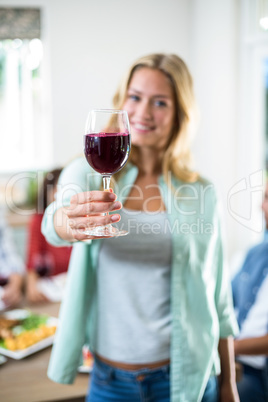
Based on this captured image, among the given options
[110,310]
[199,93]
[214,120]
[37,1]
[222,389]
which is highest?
[37,1]

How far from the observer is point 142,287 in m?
0.97

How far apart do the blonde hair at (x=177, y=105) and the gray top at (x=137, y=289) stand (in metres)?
0.14

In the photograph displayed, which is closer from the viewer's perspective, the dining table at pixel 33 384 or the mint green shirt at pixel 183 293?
the mint green shirt at pixel 183 293

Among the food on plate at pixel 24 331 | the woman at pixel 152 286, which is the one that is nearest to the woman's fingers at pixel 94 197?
the woman at pixel 152 286

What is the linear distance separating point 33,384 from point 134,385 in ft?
1.12

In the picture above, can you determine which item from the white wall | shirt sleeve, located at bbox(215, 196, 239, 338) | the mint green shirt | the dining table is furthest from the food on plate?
the white wall

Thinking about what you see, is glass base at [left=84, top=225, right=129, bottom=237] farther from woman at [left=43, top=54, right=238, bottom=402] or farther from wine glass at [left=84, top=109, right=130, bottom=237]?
woman at [left=43, top=54, right=238, bottom=402]

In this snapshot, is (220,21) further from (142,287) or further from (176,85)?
(142,287)

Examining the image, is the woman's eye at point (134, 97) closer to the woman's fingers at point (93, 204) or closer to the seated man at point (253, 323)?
the woman's fingers at point (93, 204)

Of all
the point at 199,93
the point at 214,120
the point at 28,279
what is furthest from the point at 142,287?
the point at 199,93

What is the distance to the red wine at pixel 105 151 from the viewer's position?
614 mm

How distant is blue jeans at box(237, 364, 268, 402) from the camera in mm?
1546

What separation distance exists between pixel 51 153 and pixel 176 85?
8.81 feet

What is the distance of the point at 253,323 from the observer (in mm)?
1634
